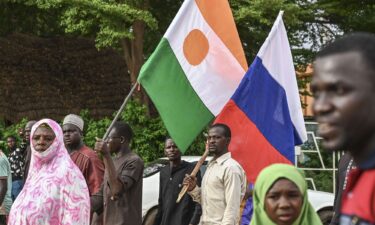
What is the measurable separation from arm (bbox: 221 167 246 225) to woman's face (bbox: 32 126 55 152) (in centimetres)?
146

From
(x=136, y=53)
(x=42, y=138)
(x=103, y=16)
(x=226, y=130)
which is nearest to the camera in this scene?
(x=42, y=138)

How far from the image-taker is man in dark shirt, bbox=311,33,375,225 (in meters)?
2.09

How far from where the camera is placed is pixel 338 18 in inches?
856

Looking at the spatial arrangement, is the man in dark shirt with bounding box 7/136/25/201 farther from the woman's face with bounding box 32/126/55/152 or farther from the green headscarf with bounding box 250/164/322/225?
the green headscarf with bounding box 250/164/322/225

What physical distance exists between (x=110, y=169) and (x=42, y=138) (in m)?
0.94

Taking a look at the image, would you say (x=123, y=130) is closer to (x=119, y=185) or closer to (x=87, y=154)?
(x=87, y=154)

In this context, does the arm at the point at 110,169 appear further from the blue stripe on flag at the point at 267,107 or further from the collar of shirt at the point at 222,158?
the blue stripe on flag at the point at 267,107

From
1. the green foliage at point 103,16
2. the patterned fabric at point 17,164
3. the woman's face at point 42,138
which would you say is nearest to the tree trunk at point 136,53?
the green foliage at point 103,16

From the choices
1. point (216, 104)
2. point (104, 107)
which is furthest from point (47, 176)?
point (104, 107)

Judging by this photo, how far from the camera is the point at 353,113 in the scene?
6.86ft

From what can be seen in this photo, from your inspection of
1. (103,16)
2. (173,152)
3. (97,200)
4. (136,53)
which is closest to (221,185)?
(97,200)

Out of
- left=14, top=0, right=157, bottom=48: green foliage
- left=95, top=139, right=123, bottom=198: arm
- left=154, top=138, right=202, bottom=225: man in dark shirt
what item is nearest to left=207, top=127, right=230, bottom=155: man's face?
left=154, top=138, right=202, bottom=225: man in dark shirt

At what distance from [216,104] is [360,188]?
6.23 metres

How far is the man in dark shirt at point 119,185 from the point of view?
Result: 773 centimetres
